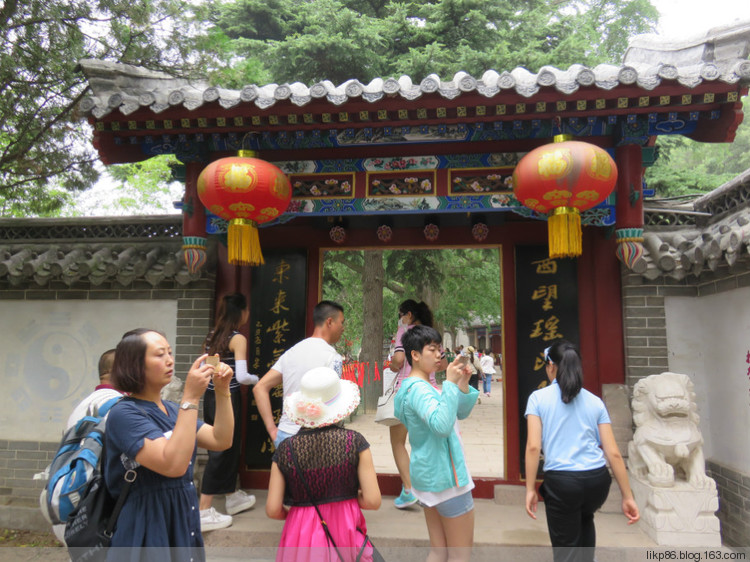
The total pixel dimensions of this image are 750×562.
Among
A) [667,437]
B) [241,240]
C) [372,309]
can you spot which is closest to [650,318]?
[667,437]

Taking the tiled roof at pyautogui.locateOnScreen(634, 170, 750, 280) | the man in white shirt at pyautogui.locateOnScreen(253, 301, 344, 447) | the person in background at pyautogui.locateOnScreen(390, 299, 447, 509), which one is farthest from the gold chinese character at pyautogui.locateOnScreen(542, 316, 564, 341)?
the man in white shirt at pyautogui.locateOnScreen(253, 301, 344, 447)

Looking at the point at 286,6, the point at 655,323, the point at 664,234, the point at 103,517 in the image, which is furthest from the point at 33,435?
the point at 286,6

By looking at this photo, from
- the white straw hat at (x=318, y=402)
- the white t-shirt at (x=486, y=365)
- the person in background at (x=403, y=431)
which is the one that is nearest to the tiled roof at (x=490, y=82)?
the person in background at (x=403, y=431)

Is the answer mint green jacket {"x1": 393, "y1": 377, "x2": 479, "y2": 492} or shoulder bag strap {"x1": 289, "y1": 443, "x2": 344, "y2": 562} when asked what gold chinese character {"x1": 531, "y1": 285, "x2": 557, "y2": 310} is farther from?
shoulder bag strap {"x1": 289, "y1": 443, "x2": 344, "y2": 562}

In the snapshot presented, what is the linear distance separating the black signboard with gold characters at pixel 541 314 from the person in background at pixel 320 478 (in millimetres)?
2994

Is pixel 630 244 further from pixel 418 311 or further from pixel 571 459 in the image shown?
pixel 571 459

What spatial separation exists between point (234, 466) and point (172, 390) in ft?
2.85

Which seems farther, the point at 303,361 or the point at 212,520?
the point at 212,520

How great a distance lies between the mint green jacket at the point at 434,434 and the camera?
8.02 ft

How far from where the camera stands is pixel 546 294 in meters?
4.81

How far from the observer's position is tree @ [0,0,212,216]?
4.81m

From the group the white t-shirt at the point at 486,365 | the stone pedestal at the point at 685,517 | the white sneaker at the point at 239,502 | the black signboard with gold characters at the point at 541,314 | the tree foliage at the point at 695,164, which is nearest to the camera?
the stone pedestal at the point at 685,517

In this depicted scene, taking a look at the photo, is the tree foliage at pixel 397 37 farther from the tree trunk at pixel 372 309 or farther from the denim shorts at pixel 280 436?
the denim shorts at pixel 280 436

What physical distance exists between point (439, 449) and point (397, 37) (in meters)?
10.1
